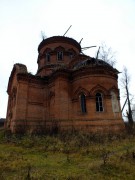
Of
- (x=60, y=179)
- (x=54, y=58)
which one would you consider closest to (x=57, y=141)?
(x=60, y=179)

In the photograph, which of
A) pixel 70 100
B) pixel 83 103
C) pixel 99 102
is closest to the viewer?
pixel 99 102

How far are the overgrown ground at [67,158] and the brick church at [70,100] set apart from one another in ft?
4.64

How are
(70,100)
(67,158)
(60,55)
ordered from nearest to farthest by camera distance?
(67,158), (70,100), (60,55)

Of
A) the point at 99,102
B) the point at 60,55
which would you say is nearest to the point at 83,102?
the point at 99,102

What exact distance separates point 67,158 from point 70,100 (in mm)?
7746

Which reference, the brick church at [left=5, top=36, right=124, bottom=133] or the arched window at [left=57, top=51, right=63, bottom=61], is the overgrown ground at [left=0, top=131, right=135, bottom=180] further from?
the arched window at [left=57, top=51, right=63, bottom=61]

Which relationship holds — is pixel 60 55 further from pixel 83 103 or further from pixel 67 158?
pixel 67 158

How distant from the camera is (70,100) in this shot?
15773 mm

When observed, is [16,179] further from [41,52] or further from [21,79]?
[41,52]

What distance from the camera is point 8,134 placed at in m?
14.6

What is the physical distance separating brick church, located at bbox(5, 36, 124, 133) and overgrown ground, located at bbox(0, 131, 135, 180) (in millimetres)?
1414

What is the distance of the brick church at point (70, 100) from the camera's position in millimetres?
14583

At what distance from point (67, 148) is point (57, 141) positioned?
1.70 m

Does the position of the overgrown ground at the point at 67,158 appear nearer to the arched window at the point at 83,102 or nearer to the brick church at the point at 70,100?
the brick church at the point at 70,100
